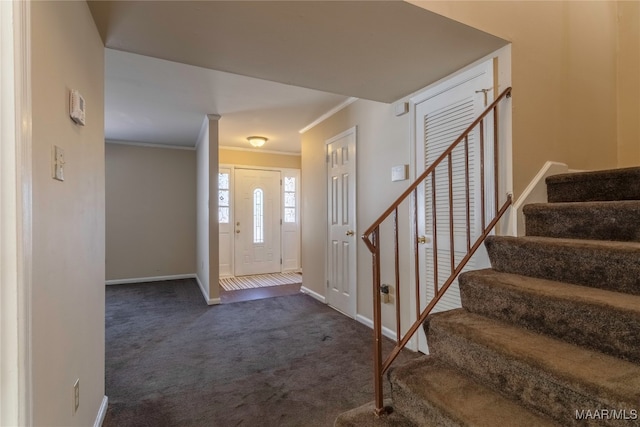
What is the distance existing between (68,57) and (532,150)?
2442 mm

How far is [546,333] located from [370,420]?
0.88m

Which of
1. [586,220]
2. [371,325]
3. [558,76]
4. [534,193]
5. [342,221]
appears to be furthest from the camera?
[342,221]

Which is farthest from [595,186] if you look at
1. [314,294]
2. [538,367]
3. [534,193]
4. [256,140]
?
[256,140]

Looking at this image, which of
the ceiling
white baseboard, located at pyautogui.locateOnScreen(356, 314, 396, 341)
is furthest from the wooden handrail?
white baseboard, located at pyautogui.locateOnScreen(356, 314, 396, 341)

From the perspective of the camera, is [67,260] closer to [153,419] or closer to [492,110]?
[153,419]

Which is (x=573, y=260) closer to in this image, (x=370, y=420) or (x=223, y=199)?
(x=370, y=420)

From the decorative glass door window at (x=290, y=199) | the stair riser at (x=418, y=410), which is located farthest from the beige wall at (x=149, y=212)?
the stair riser at (x=418, y=410)

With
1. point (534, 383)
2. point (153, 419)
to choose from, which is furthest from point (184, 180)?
point (534, 383)

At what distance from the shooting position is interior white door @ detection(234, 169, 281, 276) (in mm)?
5891

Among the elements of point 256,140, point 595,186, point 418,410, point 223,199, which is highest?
point 256,140

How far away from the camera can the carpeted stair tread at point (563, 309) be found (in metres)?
1.14

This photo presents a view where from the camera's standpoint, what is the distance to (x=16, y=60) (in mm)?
814

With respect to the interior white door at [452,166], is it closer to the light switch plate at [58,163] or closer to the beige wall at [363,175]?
the beige wall at [363,175]

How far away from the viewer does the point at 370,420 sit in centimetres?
151
